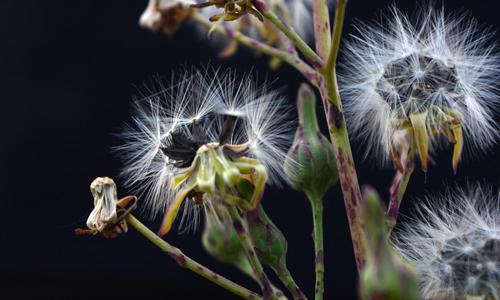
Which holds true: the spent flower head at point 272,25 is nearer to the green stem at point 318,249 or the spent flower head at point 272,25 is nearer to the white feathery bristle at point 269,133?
the white feathery bristle at point 269,133

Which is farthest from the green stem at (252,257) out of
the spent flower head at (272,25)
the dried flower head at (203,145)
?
the spent flower head at (272,25)

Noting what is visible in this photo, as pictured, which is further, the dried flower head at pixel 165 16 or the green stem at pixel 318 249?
the dried flower head at pixel 165 16

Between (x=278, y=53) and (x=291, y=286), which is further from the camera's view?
(x=278, y=53)

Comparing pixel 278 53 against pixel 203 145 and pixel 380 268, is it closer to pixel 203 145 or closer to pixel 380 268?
pixel 203 145

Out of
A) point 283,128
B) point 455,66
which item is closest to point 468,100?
point 455,66

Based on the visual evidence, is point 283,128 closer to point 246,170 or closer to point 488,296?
point 246,170

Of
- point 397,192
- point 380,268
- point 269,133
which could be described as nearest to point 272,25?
point 269,133
